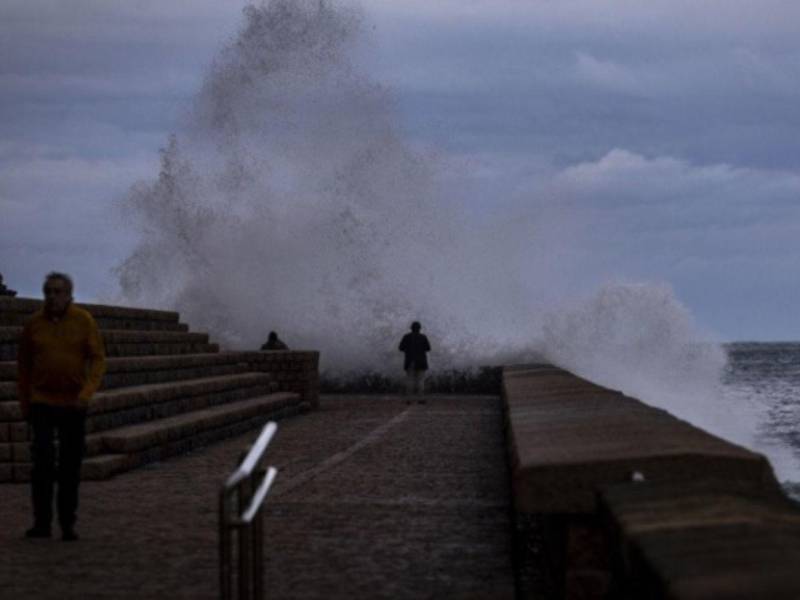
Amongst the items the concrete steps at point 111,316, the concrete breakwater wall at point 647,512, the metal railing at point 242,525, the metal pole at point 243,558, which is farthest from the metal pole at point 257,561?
the concrete steps at point 111,316

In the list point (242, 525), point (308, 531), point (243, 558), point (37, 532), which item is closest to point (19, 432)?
point (37, 532)

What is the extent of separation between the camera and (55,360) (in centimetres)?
959

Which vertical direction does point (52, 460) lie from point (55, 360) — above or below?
below

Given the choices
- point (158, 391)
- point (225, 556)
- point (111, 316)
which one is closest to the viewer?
point (225, 556)

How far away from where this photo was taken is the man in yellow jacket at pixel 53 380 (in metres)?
9.59

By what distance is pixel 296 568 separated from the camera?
27.3 feet

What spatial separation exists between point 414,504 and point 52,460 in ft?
8.89

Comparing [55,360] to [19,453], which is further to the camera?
[19,453]

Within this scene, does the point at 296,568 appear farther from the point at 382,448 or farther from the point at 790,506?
the point at 382,448

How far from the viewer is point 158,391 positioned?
55.7 feet

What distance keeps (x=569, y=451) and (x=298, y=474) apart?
7.03m

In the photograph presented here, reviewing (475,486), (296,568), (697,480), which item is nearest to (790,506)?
(697,480)

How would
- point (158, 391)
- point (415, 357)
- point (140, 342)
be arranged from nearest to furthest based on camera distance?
point (158, 391) → point (140, 342) → point (415, 357)

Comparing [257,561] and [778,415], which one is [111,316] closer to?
[257,561]
